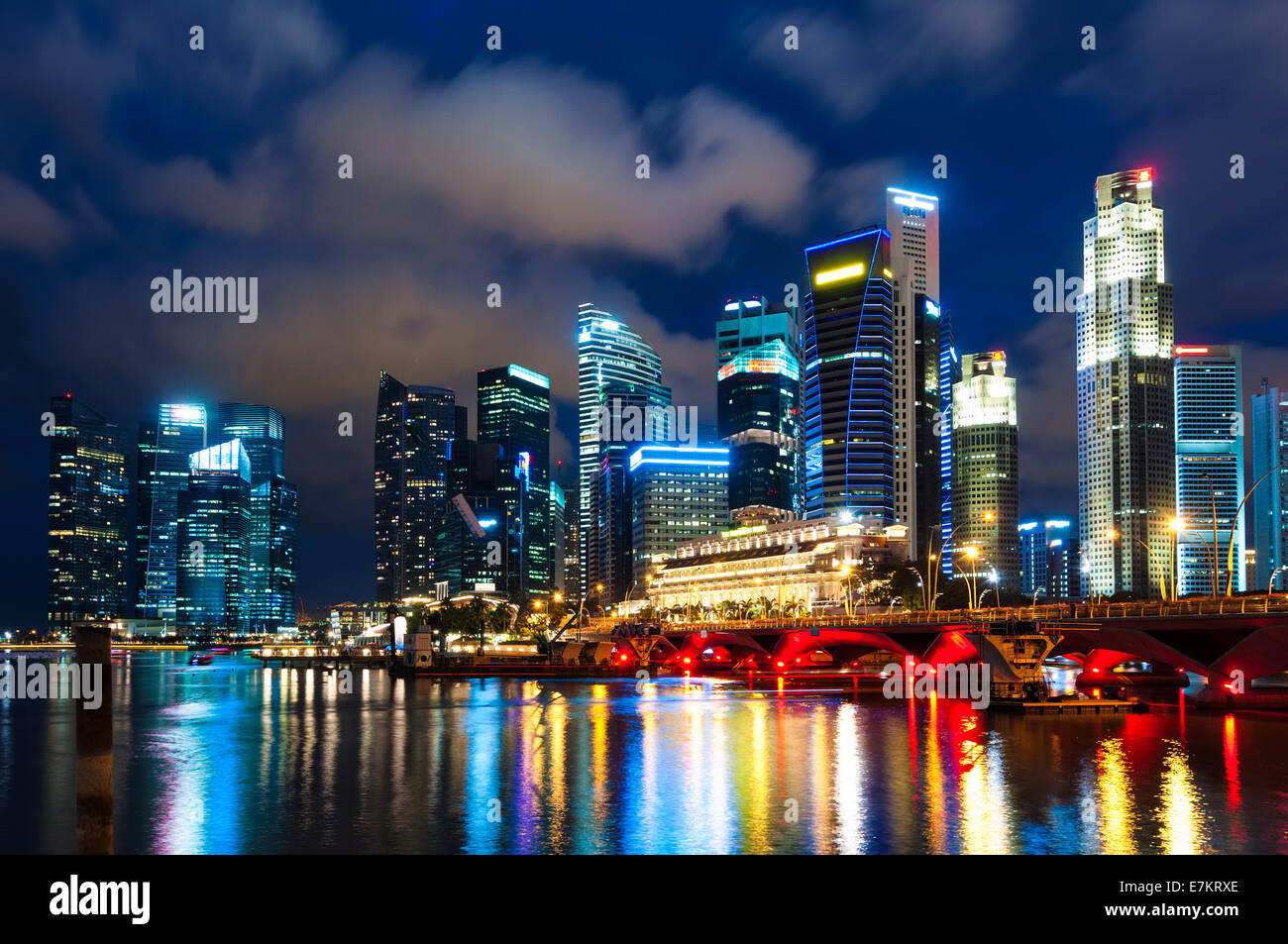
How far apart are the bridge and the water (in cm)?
547

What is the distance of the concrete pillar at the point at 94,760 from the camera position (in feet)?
85.6

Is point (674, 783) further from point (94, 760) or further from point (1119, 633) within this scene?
point (1119, 633)

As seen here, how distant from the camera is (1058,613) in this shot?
110m

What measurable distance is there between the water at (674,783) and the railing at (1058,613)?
8.98m

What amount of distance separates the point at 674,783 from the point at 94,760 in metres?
38.8

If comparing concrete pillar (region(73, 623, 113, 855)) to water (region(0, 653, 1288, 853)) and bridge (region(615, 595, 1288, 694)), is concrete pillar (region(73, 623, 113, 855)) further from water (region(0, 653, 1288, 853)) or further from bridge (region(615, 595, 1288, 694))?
bridge (region(615, 595, 1288, 694))
